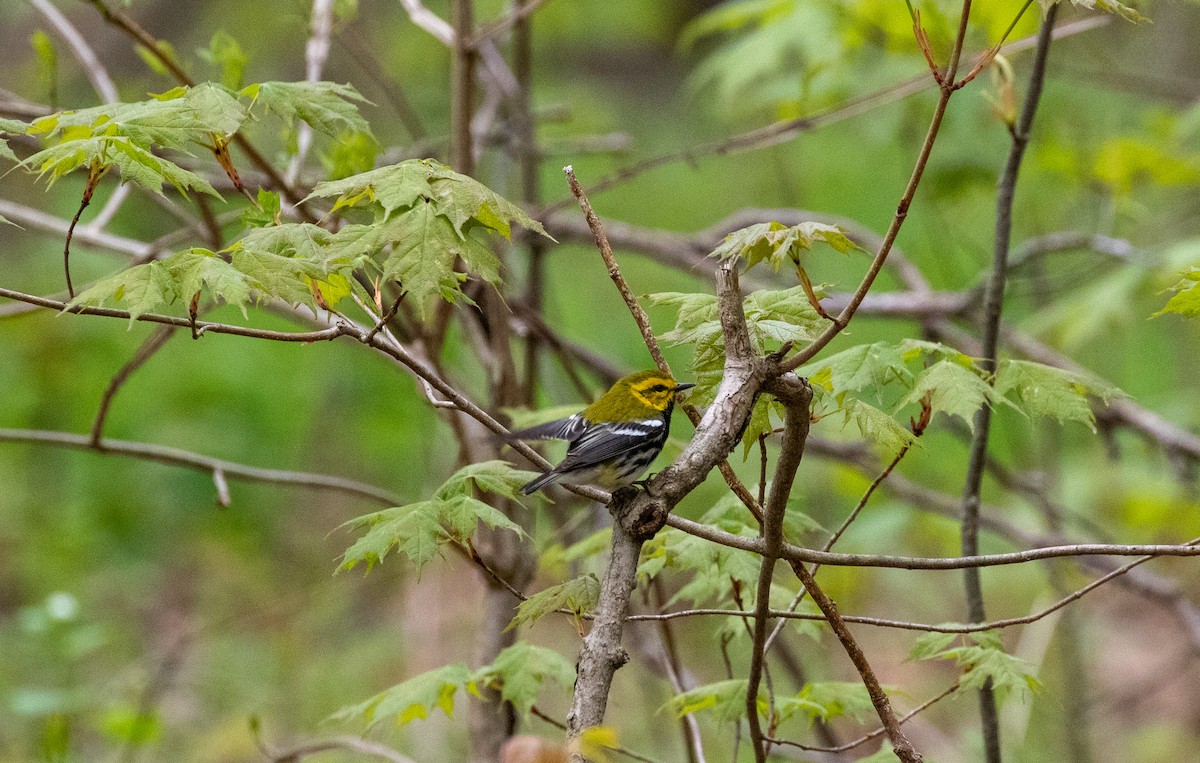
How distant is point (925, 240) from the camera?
705cm

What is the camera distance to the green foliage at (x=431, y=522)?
159 centimetres

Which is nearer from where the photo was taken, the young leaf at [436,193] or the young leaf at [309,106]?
the young leaf at [436,193]

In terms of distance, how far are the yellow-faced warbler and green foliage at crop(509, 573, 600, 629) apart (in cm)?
50

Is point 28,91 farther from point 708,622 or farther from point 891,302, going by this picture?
point 891,302

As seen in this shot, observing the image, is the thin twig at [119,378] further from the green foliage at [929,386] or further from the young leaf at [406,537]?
the green foliage at [929,386]

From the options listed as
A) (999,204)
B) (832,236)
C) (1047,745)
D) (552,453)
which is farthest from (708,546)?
(1047,745)

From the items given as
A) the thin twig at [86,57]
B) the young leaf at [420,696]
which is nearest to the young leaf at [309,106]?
the young leaf at [420,696]

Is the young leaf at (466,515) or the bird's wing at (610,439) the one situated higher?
the bird's wing at (610,439)

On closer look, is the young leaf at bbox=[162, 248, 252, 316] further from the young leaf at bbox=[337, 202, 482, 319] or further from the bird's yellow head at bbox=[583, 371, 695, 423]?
the bird's yellow head at bbox=[583, 371, 695, 423]

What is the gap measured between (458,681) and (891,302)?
200 centimetres

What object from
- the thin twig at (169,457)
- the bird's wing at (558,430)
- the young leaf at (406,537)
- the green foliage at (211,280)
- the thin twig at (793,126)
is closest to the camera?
the green foliage at (211,280)

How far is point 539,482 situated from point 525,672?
415 mm

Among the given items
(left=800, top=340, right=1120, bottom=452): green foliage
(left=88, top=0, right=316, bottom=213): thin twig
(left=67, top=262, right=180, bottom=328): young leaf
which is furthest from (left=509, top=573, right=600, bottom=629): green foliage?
(left=88, top=0, right=316, bottom=213): thin twig

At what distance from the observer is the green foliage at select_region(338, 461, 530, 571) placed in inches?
62.5
